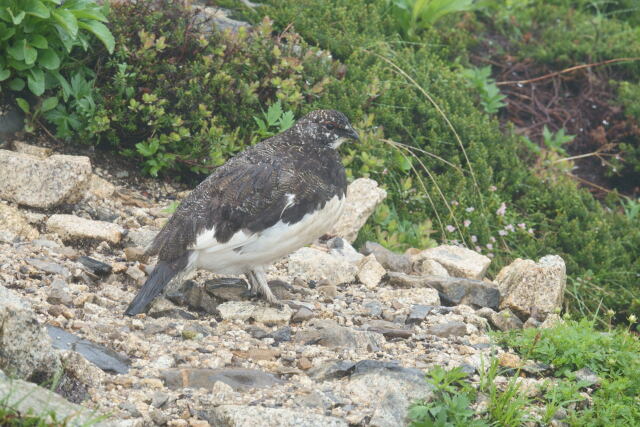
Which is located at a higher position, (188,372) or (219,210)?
(219,210)

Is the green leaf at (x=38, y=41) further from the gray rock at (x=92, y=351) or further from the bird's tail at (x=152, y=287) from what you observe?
the gray rock at (x=92, y=351)

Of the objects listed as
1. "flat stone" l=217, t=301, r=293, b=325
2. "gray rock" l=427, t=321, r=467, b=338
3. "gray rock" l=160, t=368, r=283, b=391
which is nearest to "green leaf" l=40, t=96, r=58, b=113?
"flat stone" l=217, t=301, r=293, b=325

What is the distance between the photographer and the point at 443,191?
25.6ft

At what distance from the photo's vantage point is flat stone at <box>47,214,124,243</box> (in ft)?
19.0

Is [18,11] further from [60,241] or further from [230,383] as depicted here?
[230,383]

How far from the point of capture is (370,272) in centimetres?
600

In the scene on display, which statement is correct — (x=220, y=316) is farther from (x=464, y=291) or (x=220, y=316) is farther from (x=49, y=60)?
(x=49, y=60)

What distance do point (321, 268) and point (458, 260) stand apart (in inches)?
43.0

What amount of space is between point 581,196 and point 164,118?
396 cm

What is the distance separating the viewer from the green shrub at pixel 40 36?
614 cm

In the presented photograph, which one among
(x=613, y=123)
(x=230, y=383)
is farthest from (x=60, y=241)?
(x=613, y=123)

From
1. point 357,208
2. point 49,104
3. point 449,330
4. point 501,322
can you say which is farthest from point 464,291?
point 49,104

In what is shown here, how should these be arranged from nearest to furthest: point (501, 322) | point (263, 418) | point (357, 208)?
1. point (263, 418)
2. point (501, 322)
3. point (357, 208)

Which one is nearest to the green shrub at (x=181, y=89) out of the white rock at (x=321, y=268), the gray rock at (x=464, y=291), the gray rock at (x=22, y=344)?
the white rock at (x=321, y=268)
